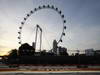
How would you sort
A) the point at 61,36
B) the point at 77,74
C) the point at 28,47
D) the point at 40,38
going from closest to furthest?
the point at 77,74 < the point at 61,36 < the point at 40,38 < the point at 28,47

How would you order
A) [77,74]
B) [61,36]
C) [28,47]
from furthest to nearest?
[28,47] < [61,36] < [77,74]

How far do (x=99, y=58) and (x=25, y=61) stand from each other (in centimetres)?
2112

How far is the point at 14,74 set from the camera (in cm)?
1702

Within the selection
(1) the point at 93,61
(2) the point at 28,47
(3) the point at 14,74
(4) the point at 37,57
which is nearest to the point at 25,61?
(4) the point at 37,57

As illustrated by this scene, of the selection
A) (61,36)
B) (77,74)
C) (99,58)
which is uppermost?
(61,36)

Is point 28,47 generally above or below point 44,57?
above

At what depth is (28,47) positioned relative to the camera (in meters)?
92.8

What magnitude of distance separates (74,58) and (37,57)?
429 inches

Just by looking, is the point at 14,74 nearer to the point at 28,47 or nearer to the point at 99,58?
the point at 99,58

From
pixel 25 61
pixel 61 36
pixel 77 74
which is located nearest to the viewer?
pixel 77 74

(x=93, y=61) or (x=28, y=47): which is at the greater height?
(x=28, y=47)

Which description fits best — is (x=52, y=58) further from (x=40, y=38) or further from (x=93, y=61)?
(x=40, y=38)

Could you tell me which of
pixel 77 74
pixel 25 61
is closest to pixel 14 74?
pixel 77 74

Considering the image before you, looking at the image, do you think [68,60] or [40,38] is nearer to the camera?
[68,60]
